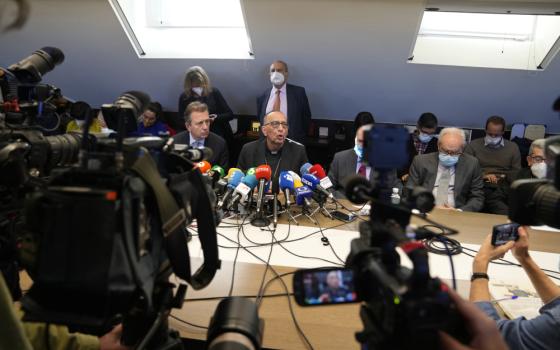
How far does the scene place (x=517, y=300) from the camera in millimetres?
1281

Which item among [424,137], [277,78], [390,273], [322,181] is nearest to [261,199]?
[322,181]

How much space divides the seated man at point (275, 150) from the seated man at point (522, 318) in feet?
5.20

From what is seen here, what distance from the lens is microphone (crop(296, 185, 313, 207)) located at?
195 cm

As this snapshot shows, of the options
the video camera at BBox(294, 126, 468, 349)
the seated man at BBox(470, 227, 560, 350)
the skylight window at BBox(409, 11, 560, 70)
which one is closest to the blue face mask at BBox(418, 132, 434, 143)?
the skylight window at BBox(409, 11, 560, 70)

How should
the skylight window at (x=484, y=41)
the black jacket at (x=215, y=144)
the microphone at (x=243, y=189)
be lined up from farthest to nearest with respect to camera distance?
1. the skylight window at (x=484, y=41)
2. the black jacket at (x=215, y=144)
3. the microphone at (x=243, y=189)

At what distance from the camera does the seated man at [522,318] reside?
0.91 m

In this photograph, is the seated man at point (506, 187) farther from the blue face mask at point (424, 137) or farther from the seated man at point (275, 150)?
the seated man at point (275, 150)

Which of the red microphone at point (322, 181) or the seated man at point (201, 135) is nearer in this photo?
the red microphone at point (322, 181)

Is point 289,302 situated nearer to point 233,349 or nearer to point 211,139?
point 233,349

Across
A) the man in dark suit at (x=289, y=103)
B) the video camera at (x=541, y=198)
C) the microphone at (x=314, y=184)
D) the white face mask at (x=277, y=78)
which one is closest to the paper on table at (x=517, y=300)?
the video camera at (x=541, y=198)

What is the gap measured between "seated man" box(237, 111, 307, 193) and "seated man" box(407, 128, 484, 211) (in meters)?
0.94

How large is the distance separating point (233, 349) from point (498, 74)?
389cm

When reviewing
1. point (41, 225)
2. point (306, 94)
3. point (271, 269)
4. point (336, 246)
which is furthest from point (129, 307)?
point (306, 94)

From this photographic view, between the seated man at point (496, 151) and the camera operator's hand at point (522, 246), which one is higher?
the seated man at point (496, 151)
